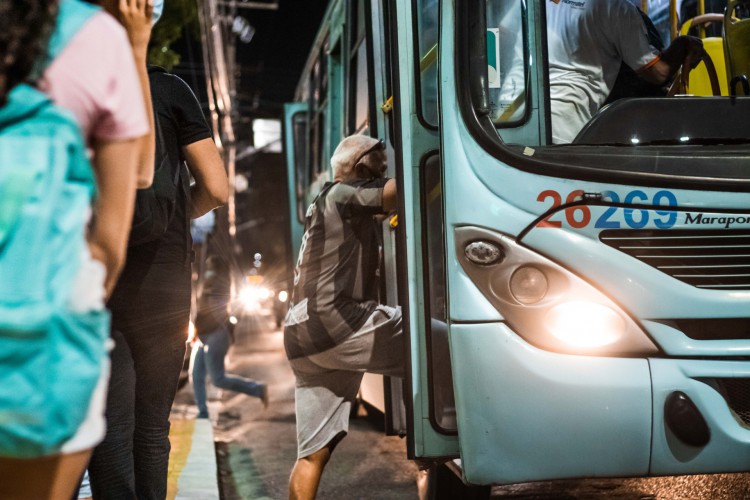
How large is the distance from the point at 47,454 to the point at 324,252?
7.55ft

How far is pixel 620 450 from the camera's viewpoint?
9.67ft

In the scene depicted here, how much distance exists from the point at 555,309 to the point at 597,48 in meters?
1.42

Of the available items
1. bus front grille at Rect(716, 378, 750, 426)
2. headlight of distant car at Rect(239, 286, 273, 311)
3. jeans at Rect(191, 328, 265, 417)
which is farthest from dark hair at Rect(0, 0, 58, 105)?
headlight of distant car at Rect(239, 286, 273, 311)

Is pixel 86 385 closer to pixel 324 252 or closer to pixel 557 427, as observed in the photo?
pixel 557 427

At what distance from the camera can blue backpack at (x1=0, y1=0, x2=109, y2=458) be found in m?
1.39

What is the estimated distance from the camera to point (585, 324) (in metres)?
2.95

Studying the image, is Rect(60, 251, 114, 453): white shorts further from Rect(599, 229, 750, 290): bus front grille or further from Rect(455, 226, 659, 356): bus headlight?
Rect(599, 229, 750, 290): bus front grille

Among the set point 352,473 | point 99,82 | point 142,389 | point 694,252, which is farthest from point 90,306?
point 352,473

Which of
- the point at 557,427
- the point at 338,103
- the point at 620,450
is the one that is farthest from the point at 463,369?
the point at 338,103

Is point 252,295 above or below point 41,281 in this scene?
below

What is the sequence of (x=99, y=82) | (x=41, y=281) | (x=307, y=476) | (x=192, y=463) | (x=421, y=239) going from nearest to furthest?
(x=41, y=281) < (x=99, y=82) < (x=421, y=239) < (x=307, y=476) < (x=192, y=463)

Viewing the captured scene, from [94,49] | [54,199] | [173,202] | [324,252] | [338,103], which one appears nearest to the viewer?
[54,199]

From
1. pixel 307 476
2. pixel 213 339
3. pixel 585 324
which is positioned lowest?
pixel 213 339

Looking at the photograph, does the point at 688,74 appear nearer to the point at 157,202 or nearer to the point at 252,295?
the point at 157,202
